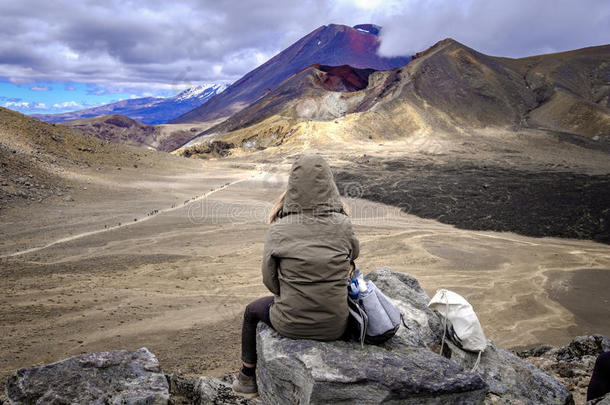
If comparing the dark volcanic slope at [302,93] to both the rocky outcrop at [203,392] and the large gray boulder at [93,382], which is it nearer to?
the rocky outcrop at [203,392]

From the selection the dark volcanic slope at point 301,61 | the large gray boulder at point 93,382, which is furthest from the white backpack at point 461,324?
the dark volcanic slope at point 301,61

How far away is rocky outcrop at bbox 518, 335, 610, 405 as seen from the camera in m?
3.73

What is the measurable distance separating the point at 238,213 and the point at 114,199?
16.5 ft

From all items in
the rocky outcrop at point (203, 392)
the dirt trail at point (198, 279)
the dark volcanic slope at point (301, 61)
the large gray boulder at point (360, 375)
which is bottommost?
the dirt trail at point (198, 279)

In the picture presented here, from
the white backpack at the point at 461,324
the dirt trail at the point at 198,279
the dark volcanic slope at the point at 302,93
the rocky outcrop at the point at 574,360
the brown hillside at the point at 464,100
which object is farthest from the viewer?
the dark volcanic slope at the point at 302,93

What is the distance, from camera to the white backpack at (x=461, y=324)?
11.6ft

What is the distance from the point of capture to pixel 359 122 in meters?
37.8

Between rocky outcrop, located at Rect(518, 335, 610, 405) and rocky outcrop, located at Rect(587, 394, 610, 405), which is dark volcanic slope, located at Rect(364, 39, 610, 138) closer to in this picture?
rocky outcrop, located at Rect(518, 335, 610, 405)

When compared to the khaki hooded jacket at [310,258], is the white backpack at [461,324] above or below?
below

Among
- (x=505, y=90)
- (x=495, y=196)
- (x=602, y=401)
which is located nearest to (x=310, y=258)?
(x=602, y=401)

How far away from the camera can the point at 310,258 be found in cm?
248

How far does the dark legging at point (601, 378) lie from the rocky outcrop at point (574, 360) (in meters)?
0.93

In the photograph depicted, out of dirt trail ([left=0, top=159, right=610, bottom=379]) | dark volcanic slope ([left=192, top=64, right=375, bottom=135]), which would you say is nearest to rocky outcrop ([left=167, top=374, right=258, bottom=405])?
dirt trail ([left=0, top=159, right=610, bottom=379])

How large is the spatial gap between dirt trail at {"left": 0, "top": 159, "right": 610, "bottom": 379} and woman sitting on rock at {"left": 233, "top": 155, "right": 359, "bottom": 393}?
2.29 meters
